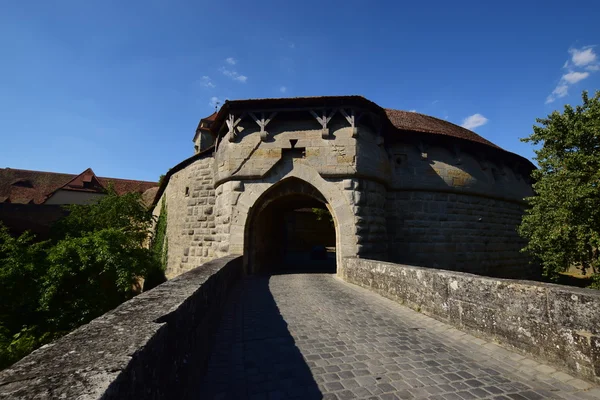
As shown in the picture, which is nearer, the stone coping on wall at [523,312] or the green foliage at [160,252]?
the stone coping on wall at [523,312]

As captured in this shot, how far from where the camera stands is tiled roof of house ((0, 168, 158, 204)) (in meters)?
29.0

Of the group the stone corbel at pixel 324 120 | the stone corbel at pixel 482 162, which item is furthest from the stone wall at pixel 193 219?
the stone corbel at pixel 482 162

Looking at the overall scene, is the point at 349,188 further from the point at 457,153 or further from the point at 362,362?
the point at 362,362

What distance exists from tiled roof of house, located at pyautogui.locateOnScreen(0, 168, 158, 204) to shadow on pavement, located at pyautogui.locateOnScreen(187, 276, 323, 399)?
2954 cm

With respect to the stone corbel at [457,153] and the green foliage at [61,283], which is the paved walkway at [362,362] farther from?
the stone corbel at [457,153]

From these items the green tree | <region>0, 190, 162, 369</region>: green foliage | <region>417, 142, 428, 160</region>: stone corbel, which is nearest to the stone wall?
<region>0, 190, 162, 369</region>: green foliage

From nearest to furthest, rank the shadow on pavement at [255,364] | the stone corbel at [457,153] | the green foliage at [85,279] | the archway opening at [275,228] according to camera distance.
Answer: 1. the shadow on pavement at [255,364]
2. the green foliage at [85,279]
3. the archway opening at [275,228]
4. the stone corbel at [457,153]

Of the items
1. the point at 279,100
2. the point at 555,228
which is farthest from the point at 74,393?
the point at 555,228

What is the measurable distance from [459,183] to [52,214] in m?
24.9

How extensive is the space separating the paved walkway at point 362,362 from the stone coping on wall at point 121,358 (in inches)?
25.0

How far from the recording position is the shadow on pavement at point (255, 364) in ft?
7.56

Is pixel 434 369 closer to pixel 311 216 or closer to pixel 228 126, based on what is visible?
pixel 228 126

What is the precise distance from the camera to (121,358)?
1144 mm

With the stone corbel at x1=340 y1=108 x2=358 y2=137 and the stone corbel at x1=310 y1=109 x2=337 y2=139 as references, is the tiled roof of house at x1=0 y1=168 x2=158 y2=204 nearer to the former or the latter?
the stone corbel at x1=310 y1=109 x2=337 y2=139
